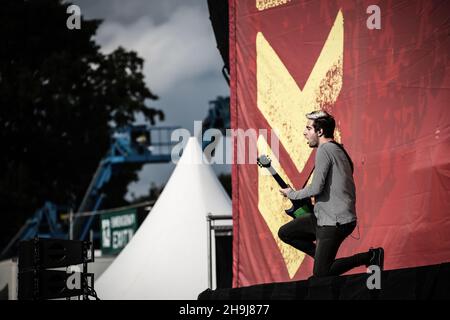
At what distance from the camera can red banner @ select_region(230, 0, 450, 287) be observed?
300 inches

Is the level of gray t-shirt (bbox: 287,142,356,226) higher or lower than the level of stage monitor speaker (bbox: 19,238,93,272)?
higher

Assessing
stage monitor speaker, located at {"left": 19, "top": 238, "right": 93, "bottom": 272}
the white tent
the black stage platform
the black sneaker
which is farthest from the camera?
the white tent

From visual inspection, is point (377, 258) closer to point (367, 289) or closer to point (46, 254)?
point (367, 289)

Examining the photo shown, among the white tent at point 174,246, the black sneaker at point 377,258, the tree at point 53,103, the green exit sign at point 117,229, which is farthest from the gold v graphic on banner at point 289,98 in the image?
the tree at point 53,103

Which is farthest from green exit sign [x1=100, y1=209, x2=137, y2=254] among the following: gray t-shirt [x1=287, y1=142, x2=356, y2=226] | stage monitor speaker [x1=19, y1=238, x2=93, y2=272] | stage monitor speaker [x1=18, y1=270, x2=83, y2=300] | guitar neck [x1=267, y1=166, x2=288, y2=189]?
gray t-shirt [x1=287, y1=142, x2=356, y2=226]

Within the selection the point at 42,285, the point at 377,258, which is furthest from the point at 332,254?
the point at 42,285

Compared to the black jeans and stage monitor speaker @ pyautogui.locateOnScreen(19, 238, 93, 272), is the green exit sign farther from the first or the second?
the black jeans

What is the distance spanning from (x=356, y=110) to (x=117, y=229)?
50.3 feet

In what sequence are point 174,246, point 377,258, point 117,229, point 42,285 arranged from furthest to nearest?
point 117,229 < point 174,246 < point 42,285 < point 377,258

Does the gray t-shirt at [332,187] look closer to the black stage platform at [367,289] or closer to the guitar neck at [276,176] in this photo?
the guitar neck at [276,176]

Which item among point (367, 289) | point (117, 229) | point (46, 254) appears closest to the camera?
point (367, 289)

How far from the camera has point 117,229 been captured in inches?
914

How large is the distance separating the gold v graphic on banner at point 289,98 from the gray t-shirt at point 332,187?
227 cm

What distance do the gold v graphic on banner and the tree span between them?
2635 cm
